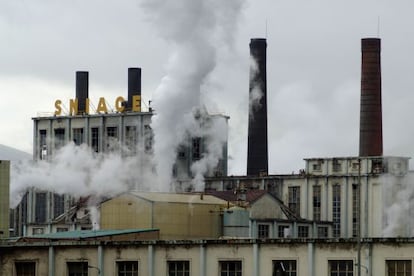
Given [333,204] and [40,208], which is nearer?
[333,204]

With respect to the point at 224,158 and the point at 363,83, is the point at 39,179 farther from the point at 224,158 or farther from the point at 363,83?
the point at 363,83

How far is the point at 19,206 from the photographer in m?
175

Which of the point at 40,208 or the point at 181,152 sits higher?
the point at 181,152

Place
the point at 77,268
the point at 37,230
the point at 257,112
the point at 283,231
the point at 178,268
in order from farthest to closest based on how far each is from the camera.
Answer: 1. the point at 257,112
2. the point at 37,230
3. the point at 283,231
4. the point at 77,268
5. the point at 178,268

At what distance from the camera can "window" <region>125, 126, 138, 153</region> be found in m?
166

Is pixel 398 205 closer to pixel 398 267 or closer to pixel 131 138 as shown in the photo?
pixel 131 138

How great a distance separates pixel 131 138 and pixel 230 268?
249 feet

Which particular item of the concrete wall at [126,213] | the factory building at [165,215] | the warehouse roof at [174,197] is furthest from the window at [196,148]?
the concrete wall at [126,213]

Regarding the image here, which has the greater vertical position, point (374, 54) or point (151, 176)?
point (374, 54)

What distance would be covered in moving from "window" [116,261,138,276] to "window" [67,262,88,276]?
2.62 m

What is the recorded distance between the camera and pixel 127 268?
314 feet

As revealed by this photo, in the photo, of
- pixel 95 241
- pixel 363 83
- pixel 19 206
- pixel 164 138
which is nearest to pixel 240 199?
pixel 164 138

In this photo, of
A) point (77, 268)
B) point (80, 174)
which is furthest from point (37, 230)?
point (77, 268)

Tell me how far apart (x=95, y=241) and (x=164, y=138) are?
2281 inches
